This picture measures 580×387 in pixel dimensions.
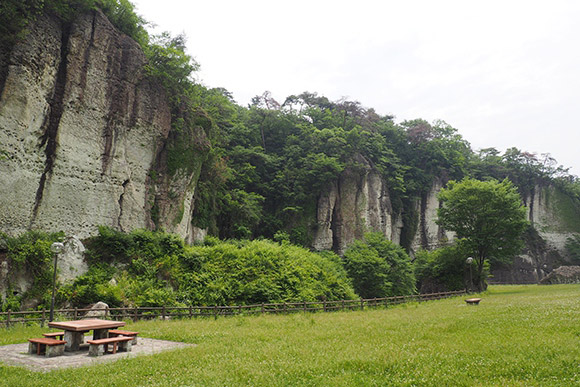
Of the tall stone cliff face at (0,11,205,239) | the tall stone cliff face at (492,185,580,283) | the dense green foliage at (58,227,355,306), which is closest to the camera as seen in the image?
the tall stone cliff face at (0,11,205,239)

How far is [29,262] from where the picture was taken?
20.8 meters

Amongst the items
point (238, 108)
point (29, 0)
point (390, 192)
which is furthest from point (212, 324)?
point (238, 108)

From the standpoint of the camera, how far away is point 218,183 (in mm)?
38094

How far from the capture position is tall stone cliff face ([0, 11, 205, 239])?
862 inches

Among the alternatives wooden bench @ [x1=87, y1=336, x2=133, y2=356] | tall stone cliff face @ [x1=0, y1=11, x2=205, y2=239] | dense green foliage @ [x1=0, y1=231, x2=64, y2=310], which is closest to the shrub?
tall stone cliff face @ [x1=0, y1=11, x2=205, y2=239]

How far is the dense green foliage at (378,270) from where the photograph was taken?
36250 mm

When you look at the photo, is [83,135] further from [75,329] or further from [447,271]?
[447,271]

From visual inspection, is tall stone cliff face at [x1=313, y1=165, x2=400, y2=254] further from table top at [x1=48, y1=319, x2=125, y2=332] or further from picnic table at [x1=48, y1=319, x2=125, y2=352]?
picnic table at [x1=48, y1=319, x2=125, y2=352]

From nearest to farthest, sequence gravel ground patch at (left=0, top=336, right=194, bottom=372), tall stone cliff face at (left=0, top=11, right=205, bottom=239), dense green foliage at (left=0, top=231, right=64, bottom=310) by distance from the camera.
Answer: gravel ground patch at (left=0, top=336, right=194, bottom=372), dense green foliage at (left=0, top=231, right=64, bottom=310), tall stone cliff face at (left=0, top=11, right=205, bottom=239)

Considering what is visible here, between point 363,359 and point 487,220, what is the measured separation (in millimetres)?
35914

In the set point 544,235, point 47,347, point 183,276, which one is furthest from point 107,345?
point 544,235

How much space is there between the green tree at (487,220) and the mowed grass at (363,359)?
27.4 metres

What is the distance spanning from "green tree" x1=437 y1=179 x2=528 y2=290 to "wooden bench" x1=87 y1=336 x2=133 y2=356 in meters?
37.1

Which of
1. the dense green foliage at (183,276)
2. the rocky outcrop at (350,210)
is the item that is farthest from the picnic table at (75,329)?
the rocky outcrop at (350,210)
